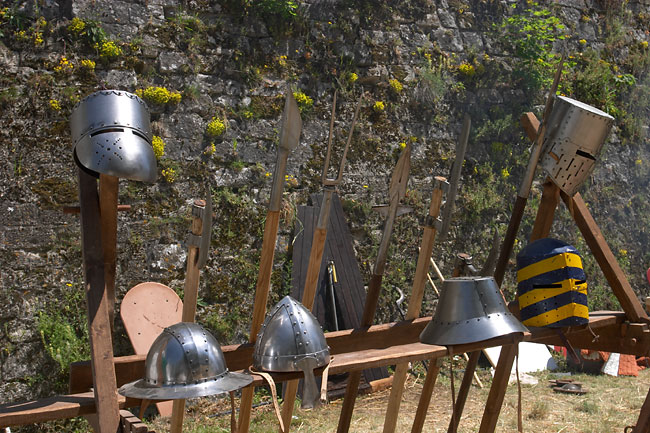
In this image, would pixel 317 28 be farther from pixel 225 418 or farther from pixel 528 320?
pixel 528 320

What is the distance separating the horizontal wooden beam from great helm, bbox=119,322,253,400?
12 centimetres

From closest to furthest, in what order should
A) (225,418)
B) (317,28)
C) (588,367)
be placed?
(225,418)
(317,28)
(588,367)

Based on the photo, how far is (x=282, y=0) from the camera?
5.38 m

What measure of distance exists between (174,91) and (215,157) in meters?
0.58

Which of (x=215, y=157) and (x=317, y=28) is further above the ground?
(x=317, y=28)

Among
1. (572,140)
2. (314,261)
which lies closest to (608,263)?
(572,140)

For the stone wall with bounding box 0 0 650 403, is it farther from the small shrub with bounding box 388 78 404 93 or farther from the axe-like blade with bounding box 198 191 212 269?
the axe-like blade with bounding box 198 191 212 269

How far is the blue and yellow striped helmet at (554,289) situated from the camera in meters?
2.66

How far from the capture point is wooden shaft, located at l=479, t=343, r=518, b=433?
8.75 feet

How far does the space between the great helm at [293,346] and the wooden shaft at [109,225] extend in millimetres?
558

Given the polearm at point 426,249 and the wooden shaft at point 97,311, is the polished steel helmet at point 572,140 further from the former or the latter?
the wooden shaft at point 97,311

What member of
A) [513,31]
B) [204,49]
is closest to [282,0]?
[204,49]

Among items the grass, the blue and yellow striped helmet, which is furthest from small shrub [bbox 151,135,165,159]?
the blue and yellow striped helmet

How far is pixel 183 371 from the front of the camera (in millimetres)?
1902
